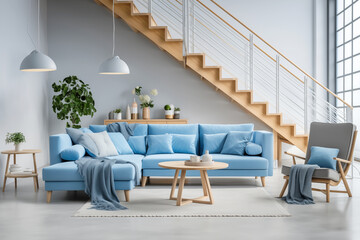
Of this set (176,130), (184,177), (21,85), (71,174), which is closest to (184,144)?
(176,130)

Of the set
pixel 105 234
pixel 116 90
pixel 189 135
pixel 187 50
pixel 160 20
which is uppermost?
pixel 160 20

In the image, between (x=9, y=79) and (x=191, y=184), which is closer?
(x=191, y=184)

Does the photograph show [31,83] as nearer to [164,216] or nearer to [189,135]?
[189,135]

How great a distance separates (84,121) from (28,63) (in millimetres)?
3413

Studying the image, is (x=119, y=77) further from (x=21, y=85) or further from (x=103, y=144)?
(x=103, y=144)

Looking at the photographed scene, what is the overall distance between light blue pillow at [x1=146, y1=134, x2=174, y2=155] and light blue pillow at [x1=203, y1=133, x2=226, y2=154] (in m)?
0.54

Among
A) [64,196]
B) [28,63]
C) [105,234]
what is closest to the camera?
[105,234]

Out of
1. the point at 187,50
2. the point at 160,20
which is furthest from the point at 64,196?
the point at 160,20

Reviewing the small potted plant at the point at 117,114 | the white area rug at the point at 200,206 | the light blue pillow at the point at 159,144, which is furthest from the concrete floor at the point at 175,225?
the small potted plant at the point at 117,114

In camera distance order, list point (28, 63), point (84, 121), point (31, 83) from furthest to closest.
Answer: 1. point (84, 121)
2. point (31, 83)
3. point (28, 63)

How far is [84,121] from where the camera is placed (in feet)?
30.6

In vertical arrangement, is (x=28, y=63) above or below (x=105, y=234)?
above

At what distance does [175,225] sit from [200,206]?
84 cm

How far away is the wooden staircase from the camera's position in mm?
8062
